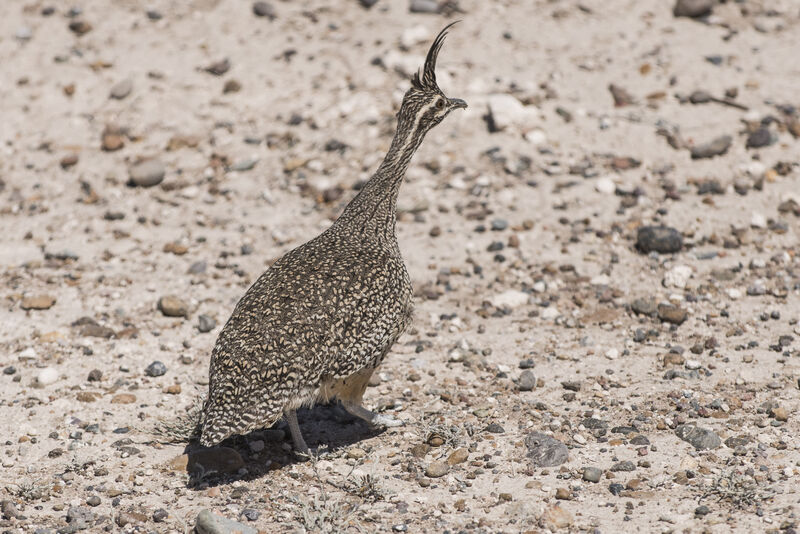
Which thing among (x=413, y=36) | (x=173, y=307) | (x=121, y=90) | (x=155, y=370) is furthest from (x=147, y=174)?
(x=413, y=36)

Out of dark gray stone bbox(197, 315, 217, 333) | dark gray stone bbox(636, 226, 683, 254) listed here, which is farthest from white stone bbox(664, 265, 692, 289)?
dark gray stone bbox(197, 315, 217, 333)

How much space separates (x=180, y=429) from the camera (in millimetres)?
5988

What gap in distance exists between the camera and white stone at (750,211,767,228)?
26.8ft

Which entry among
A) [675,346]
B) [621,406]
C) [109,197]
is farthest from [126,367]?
[675,346]

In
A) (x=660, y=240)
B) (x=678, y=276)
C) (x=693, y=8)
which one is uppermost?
(x=693, y=8)

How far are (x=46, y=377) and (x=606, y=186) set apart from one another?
17.4 feet

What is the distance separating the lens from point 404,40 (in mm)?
10336

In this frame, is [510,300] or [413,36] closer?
[510,300]

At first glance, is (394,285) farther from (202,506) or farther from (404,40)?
(404,40)

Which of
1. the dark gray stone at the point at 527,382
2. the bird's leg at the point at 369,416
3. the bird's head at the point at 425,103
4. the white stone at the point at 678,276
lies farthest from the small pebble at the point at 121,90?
the white stone at the point at 678,276

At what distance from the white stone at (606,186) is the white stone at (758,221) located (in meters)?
1.29

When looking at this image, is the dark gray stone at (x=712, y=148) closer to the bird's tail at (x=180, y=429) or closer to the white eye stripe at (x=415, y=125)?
the white eye stripe at (x=415, y=125)

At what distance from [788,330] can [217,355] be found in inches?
172

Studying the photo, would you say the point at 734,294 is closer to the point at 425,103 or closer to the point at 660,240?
the point at 660,240
